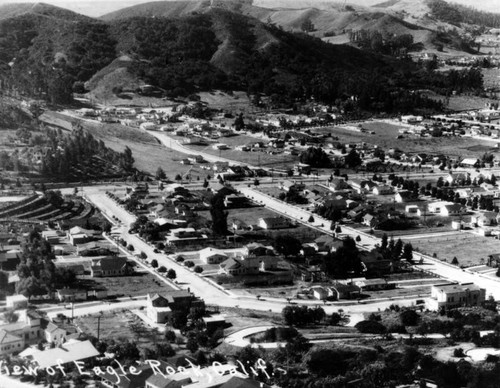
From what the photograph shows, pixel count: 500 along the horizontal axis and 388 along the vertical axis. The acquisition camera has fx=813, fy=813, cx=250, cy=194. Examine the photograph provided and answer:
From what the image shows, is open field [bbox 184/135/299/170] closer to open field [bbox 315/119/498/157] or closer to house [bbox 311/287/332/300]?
open field [bbox 315/119/498/157]

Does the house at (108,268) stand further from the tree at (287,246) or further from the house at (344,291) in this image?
the house at (344,291)

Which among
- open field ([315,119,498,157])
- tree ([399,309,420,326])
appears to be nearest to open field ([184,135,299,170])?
open field ([315,119,498,157])

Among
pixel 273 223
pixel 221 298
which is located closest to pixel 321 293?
pixel 221 298

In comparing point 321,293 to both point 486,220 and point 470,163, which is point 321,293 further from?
point 470,163

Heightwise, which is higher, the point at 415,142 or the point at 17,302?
the point at 415,142

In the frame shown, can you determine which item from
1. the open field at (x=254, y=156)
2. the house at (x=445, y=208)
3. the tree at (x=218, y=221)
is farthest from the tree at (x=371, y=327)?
the open field at (x=254, y=156)
